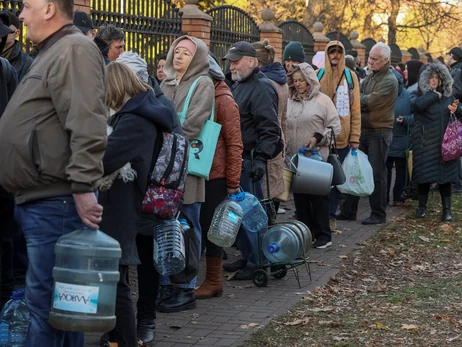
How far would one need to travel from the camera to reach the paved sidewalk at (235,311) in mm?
6449

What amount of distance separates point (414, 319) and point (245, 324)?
131cm

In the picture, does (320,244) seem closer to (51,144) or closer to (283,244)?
(283,244)

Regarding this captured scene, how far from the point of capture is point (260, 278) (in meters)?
8.20

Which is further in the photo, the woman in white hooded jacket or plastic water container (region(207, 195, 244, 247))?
the woman in white hooded jacket

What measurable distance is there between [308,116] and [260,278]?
7.92 feet

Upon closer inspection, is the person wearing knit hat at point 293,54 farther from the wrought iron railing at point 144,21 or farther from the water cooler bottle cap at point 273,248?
the water cooler bottle cap at point 273,248

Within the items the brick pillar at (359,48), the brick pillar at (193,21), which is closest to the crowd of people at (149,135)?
the brick pillar at (193,21)

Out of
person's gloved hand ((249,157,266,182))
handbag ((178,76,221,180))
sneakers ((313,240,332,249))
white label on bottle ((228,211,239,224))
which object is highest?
handbag ((178,76,221,180))

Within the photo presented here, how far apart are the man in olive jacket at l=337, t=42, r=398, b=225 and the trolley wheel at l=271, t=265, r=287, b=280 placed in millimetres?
3761

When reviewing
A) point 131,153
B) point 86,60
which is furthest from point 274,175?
point 86,60

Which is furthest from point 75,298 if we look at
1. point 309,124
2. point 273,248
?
point 309,124

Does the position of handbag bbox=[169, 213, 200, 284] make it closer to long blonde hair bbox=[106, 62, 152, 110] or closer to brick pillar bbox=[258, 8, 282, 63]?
long blonde hair bbox=[106, 62, 152, 110]

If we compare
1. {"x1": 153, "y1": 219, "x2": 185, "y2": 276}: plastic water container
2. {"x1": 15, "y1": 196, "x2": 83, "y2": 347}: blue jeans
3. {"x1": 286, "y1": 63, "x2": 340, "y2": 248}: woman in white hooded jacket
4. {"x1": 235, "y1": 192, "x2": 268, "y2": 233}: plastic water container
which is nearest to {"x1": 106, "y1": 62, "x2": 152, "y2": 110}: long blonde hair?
{"x1": 153, "y1": 219, "x2": 185, "y2": 276}: plastic water container

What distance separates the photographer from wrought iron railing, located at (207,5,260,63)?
1335 centimetres
